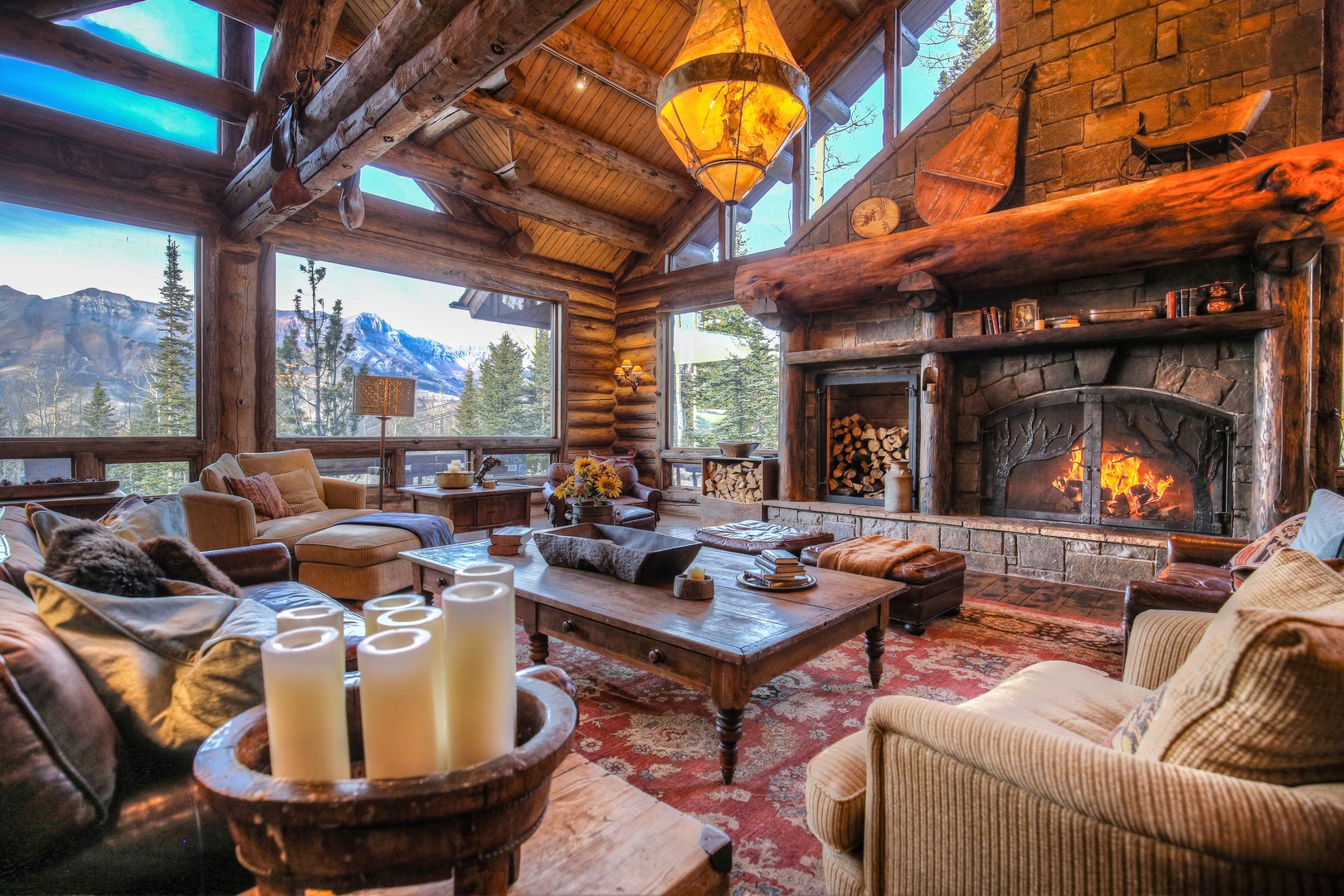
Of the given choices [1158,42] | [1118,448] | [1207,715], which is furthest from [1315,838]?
[1158,42]

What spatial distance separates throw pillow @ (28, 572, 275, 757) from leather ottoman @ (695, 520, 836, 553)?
291cm

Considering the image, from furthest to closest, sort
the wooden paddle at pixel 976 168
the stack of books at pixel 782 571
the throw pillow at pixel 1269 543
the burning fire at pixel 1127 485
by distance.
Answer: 1. the wooden paddle at pixel 976 168
2. the burning fire at pixel 1127 485
3. the stack of books at pixel 782 571
4. the throw pillow at pixel 1269 543

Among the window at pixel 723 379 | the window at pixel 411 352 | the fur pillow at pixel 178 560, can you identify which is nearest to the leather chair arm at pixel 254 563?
the fur pillow at pixel 178 560

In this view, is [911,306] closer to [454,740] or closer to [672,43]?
[672,43]

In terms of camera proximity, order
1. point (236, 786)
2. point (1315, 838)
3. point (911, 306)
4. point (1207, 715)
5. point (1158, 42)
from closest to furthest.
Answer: point (236, 786) → point (1315, 838) → point (1207, 715) → point (1158, 42) → point (911, 306)

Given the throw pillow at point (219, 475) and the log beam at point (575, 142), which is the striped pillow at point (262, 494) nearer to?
the throw pillow at point (219, 475)

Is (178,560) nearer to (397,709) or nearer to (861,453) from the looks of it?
(397,709)

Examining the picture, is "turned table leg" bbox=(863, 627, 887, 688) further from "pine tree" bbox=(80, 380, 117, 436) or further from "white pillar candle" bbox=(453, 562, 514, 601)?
"pine tree" bbox=(80, 380, 117, 436)

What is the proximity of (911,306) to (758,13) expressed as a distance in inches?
125

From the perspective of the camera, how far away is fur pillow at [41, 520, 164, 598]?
4.20ft

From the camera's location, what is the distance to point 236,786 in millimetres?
597

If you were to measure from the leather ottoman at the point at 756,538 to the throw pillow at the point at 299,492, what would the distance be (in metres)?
2.91

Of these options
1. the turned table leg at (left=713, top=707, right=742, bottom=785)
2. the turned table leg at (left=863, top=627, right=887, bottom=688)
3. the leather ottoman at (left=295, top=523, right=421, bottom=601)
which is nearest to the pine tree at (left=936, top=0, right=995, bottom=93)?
the turned table leg at (left=863, top=627, right=887, bottom=688)

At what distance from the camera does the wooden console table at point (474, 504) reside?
5227 mm
